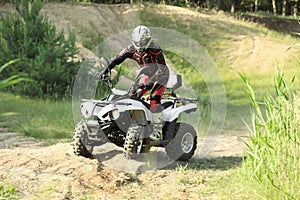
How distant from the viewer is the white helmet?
23.8ft

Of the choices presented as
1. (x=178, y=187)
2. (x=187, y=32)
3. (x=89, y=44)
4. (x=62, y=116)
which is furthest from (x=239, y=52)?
(x=178, y=187)

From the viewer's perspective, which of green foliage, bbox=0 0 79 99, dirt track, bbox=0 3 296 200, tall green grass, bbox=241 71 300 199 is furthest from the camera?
green foliage, bbox=0 0 79 99

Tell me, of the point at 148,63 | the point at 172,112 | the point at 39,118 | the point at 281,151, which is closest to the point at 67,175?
the point at 172,112

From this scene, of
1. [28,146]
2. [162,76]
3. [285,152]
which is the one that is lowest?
[28,146]

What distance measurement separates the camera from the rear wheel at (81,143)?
7457mm

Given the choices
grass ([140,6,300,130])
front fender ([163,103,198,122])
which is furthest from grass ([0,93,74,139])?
grass ([140,6,300,130])

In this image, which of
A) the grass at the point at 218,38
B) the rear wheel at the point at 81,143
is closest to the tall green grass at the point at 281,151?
the rear wheel at the point at 81,143

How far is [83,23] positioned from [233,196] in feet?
55.1

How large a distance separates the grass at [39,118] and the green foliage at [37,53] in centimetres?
56

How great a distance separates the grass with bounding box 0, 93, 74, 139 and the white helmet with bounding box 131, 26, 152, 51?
3.02 m

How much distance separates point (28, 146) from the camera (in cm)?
922

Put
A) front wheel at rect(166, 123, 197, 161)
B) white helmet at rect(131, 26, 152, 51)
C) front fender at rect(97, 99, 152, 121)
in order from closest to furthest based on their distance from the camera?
front fender at rect(97, 99, 152, 121) < white helmet at rect(131, 26, 152, 51) < front wheel at rect(166, 123, 197, 161)

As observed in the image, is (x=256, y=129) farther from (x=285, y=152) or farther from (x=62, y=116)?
(x=62, y=116)

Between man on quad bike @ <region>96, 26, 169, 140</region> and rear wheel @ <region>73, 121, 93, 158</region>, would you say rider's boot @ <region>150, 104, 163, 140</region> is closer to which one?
man on quad bike @ <region>96, 26, 169, 140</region>
